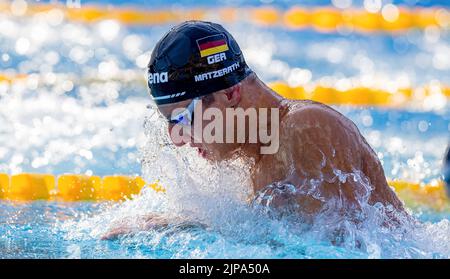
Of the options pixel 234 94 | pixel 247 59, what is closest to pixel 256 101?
pixel 234 94

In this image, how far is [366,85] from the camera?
6715mm

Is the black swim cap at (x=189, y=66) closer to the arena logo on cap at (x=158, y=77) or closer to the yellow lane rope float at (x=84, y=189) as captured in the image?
the arena logo on cap at (x=158, y=77)

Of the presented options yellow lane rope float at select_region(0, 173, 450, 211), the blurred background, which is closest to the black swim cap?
yellow lane rope float at select_region(0, 173, 450, 211)

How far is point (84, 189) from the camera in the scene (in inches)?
176

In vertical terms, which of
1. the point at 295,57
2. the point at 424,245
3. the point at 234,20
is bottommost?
the point at 424,245

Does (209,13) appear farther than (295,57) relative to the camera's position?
Yes

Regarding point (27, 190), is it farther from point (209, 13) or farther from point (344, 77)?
point (209, 13)

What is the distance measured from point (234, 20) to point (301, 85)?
187 centimetres

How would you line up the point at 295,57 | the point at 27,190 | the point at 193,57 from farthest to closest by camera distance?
the point at 295,57 < the point at 27,190 < the point at 193,57

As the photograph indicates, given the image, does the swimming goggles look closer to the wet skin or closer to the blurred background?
the wet skin

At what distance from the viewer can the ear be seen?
2531 mm
